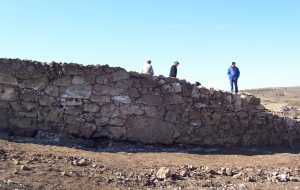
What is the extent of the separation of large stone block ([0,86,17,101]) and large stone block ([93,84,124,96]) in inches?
73.7

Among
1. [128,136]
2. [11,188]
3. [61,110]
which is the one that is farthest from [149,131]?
[11,188]

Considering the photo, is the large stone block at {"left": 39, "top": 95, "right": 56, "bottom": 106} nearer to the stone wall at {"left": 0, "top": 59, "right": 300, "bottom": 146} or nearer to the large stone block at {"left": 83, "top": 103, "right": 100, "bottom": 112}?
the stone wall at {"left": 0, "top": 59, "right": 300, "bottom": 146}

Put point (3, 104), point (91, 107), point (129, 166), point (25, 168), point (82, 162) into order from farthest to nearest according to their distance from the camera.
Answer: point (91, 107)
point (3, 104)
point (129, 166)
point (82, 162)
point (25, 168)

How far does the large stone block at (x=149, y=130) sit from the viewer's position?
36.1ft


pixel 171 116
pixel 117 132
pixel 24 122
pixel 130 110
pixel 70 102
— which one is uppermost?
pixel 70 102

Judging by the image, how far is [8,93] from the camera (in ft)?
33.8

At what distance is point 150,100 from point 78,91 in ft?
5.96

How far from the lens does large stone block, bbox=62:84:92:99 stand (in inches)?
417

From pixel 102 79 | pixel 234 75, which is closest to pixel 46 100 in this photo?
pixel 102 79

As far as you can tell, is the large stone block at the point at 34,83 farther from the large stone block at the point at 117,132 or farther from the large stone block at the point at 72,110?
the large stone block at the point at 117,132

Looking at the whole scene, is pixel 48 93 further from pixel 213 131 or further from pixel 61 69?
pixel 213 131

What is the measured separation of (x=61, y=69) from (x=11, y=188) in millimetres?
4708

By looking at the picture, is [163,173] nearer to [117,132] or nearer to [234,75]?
[117,132]

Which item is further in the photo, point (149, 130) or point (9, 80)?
point (149, 130)
